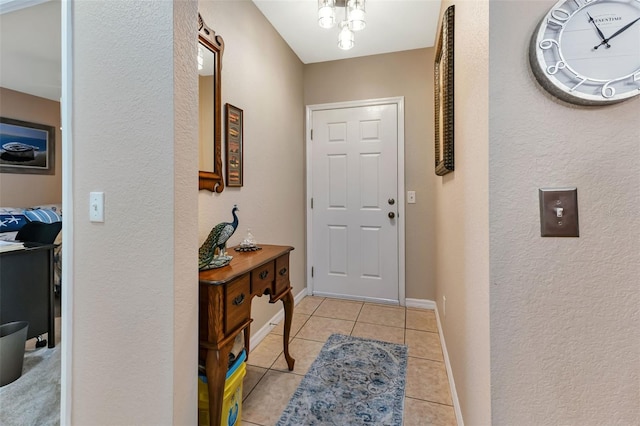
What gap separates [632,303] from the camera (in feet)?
2.57

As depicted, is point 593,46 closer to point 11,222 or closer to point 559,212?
point 559,212

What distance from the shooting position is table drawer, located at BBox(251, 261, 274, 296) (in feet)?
4.86

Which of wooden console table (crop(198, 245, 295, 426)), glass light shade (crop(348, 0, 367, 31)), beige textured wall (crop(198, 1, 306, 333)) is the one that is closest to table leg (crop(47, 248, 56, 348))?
beige textured wall (crop(198, 1, 306, 333))

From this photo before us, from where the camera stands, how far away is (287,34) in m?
2.70

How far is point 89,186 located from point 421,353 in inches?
86.3

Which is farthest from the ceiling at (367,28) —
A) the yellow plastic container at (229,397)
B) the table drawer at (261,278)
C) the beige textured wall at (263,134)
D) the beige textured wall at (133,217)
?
the yellow plastic container at (229,397)

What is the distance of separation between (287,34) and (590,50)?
97.9 inches

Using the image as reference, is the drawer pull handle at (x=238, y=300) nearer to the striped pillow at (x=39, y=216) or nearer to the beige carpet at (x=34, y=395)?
the beige carpet at (x=34, y=395)

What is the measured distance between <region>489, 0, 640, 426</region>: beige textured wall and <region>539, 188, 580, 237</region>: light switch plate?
15 millimetres

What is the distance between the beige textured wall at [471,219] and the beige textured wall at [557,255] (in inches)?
1.8

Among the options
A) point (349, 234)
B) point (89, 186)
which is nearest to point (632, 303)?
point (89, 186)

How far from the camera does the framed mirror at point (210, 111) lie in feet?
5.59

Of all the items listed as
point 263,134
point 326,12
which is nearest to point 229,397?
point 263,134

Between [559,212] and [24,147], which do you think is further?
[24,147]
